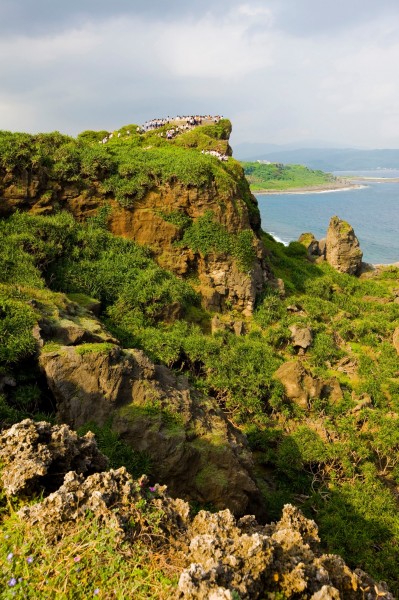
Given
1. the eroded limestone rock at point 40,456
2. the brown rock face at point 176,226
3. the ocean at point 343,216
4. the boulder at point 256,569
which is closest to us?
the boulder at point 256,569

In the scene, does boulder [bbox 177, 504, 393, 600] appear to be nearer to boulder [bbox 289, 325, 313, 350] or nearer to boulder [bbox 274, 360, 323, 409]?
boulder [bbox 274, 360, 323, 409]

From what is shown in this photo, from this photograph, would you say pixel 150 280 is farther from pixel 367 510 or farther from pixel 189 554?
pixel 189 554

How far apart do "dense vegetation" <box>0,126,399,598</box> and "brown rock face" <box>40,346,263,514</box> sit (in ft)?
1.69

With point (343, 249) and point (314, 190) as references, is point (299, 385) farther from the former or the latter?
point (314, 190)

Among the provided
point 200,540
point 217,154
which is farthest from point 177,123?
point 200,540

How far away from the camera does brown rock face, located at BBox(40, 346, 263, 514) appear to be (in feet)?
35.1

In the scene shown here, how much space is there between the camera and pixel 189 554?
498cm

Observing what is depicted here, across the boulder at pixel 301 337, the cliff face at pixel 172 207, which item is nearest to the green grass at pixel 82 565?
the boulder at pixel 301 337

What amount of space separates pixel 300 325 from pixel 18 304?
53.3ft

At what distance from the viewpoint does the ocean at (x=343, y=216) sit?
8238cm

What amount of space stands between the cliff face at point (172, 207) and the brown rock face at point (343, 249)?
12.5m

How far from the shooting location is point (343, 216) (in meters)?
114

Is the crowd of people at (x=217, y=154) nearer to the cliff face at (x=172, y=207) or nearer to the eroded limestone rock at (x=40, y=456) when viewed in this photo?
the cliff face at (x=172, y=207)

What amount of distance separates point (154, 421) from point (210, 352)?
8.22 metres
